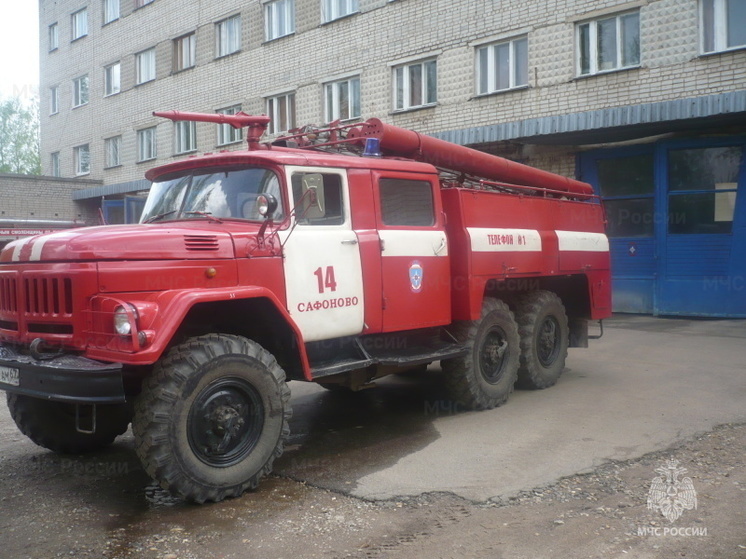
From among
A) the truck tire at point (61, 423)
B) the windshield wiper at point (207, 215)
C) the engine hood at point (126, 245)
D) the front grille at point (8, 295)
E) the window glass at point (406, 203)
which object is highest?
the window glass at point (406, 203)

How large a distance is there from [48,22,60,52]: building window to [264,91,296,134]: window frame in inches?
562

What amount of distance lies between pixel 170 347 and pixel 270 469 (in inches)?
42.1

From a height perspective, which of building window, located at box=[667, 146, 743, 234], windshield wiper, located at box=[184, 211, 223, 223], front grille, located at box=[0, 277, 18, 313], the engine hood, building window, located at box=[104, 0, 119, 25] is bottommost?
front grille, located at box=[0, 277, 18, 313]

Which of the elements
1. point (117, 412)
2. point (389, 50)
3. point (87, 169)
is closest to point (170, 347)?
point (117, 412)

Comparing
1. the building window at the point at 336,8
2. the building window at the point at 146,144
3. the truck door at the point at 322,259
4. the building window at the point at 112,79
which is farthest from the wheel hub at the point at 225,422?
the building window at the point at 112,79

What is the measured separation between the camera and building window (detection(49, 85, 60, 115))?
3000 centimetres

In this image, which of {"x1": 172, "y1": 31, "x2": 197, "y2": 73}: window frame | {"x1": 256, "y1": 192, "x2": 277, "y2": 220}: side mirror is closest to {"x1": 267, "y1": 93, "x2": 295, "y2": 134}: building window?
{"x1": 172, "y1": 31, "x2": 197, "y2": 73}: window frame

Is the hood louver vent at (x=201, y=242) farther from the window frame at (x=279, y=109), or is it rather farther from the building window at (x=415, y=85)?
the window frame at (x=279, y=109)

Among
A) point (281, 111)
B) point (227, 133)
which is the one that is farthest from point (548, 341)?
point (227, 133)

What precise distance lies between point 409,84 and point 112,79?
47.7ft

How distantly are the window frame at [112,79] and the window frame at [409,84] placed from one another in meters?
13.3

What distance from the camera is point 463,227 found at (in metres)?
7.02

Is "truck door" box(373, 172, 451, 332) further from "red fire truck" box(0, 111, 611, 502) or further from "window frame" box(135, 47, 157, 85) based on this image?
"window frame" box(135, 47, 157, 85)

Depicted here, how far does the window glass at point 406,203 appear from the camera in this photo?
6414 millimetres
